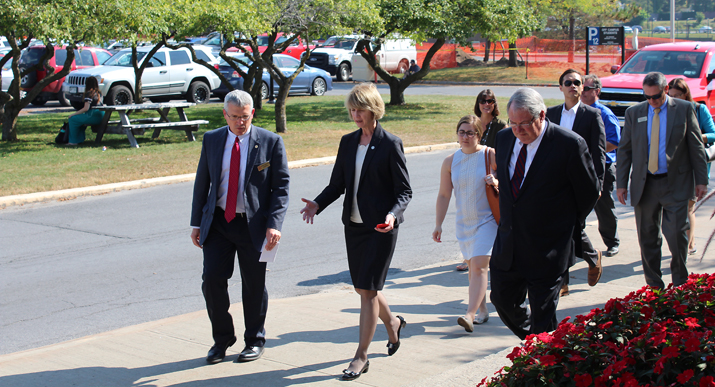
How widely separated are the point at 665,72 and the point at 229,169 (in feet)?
48.4

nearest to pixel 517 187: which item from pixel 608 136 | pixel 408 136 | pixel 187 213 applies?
pixel 608 136

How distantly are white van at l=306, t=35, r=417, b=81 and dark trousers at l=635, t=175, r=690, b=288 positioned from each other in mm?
30971

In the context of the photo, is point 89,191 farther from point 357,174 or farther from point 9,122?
point 357,174

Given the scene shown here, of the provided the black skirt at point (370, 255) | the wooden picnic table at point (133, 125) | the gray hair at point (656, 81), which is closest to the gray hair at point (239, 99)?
Answer: the black skirt at point (370, 255)

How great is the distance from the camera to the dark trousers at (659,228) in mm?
6000

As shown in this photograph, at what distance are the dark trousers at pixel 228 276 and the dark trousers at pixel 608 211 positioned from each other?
380 cm

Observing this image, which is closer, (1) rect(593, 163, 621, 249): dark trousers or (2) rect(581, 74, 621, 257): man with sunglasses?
(2) rect(581, 74, 621, 257): man with sunglasses

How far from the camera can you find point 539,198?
13.5 feet

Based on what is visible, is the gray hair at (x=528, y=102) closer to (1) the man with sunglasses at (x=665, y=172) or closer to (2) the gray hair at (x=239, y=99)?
(2) the gray hair at (x=239, y=99)

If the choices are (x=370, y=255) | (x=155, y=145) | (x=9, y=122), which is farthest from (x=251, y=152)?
(x=9, y=122)

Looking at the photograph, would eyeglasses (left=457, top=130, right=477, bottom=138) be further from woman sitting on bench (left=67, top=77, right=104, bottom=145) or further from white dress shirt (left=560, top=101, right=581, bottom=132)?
woman sitting on bench (left=67, top=77, right=104, bottom=145)

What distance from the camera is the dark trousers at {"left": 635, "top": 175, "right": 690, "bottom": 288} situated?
6000 mm

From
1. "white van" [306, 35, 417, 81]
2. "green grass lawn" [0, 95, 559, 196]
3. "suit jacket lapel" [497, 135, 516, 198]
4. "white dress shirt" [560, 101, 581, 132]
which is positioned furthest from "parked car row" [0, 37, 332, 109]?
"suit jacket lapel" [497, 135, 516, 198]

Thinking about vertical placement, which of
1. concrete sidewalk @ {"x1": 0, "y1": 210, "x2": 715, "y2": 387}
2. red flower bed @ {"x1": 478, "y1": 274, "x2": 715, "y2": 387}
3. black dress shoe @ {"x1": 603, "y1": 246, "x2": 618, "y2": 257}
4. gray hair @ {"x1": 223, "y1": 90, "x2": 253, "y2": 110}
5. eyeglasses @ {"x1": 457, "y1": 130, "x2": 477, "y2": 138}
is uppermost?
gray hair @ {"x1": 223, "y1": 90, "x2": 253, "y2": 110}
